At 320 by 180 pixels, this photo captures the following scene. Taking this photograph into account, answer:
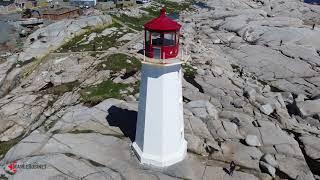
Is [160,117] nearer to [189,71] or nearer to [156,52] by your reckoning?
[156,52]

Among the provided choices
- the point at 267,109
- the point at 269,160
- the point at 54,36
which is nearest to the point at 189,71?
the point at 267,109

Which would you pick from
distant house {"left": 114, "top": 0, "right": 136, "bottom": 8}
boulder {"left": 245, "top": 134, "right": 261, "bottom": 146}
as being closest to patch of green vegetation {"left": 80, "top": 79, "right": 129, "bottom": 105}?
boulder {"left": 245, "top": 134, "right": 261, "bottom": 146}

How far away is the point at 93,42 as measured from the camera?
45.5m

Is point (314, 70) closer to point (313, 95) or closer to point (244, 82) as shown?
point (313, 95)

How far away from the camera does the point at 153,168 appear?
69.1ft

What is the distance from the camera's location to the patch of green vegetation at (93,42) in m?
43.5

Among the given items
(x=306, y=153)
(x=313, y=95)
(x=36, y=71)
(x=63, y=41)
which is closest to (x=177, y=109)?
(x=306, y=153)

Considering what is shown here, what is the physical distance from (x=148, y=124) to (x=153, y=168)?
9.21ft

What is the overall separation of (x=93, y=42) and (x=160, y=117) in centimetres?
2826

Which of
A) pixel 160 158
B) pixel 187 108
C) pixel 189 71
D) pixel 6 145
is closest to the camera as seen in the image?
pixel 160 158

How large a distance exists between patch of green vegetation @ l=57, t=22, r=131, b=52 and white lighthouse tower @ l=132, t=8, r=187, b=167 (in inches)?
932

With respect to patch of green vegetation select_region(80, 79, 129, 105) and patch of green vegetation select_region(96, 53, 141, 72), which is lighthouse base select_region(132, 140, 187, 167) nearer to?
patch of green vegetation select_region(80, 79, 129, 105)
